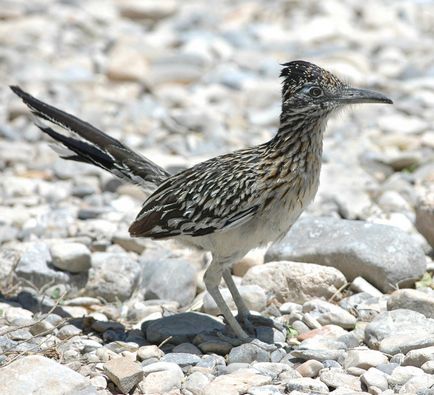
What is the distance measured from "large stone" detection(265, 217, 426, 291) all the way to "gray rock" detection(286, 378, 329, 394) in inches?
76.9

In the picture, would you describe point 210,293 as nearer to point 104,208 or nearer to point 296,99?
point 296,99

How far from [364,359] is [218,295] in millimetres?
1274

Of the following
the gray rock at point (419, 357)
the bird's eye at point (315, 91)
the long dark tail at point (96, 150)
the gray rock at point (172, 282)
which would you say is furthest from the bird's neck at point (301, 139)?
the gray rock at point (172, 282)

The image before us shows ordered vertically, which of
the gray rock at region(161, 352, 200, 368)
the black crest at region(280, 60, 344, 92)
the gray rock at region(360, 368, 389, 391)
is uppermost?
the black crest at region(280, 60, 344, 92)

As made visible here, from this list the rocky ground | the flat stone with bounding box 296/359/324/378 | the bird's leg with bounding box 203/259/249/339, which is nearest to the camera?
the flat stone with bounding box 296/359/324/378

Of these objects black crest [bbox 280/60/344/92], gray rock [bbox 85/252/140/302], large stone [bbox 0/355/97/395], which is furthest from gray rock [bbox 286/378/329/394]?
gray rock [bbox 85/252/140/302]

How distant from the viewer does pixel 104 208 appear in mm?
10117

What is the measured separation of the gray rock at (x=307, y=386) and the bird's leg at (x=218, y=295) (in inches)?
38.8

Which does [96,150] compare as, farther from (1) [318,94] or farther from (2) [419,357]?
(2) [419,357]

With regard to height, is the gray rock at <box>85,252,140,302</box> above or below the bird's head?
below

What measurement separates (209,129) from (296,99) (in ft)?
18.7

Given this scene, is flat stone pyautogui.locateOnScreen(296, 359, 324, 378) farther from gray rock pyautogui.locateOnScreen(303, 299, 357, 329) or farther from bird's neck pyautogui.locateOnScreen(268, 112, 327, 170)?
bird's neck pyautogui.locateOnScreen(268, 112, 327, 170)

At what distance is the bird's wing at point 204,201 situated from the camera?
6855 millimetres

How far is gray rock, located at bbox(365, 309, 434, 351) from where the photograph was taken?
6750 millimetres
